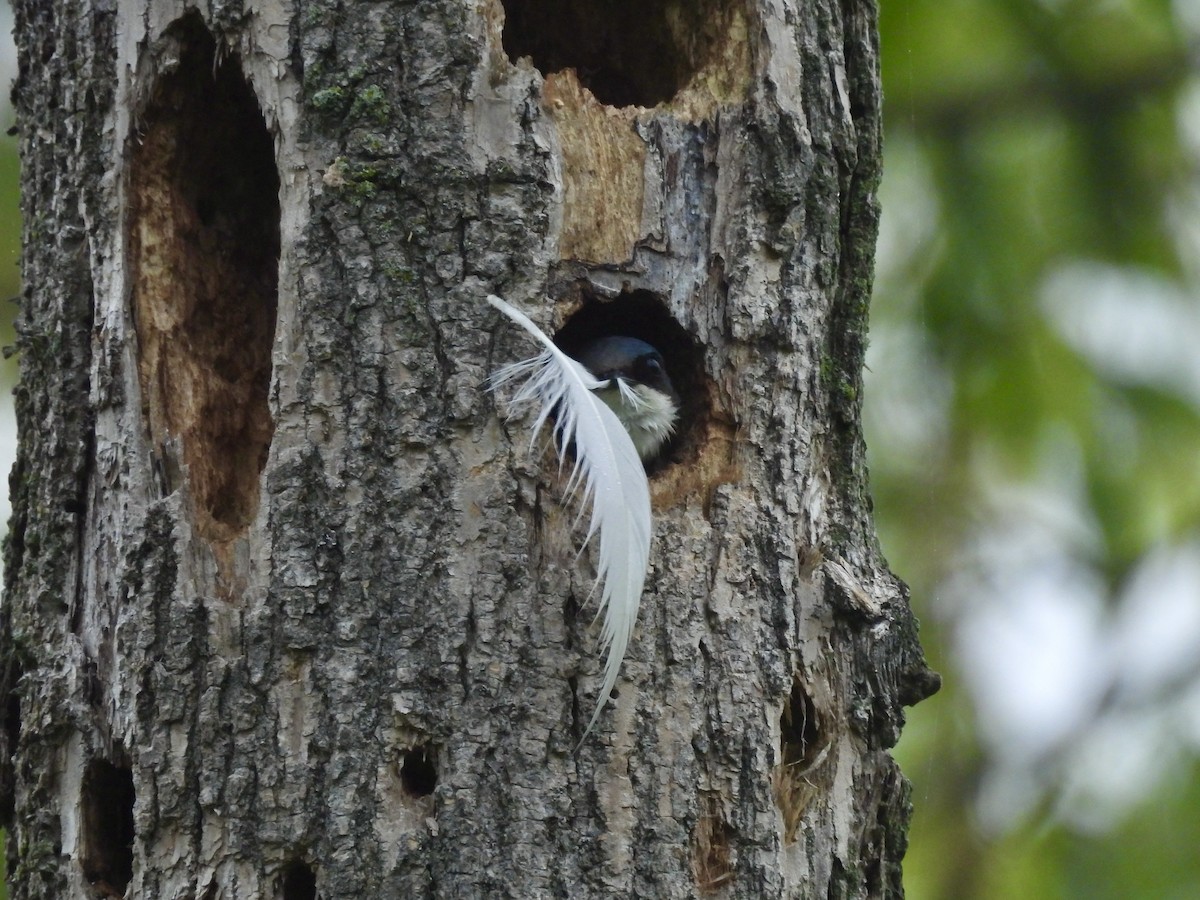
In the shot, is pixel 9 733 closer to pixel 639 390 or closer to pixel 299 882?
pixel 299 882

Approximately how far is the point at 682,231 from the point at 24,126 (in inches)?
58.2

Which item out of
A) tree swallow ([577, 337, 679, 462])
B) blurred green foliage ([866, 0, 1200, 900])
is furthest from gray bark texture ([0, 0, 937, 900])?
blurred green foliage ([866, 0, 1200, 900])

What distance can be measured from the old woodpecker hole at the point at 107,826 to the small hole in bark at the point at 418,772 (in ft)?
1.93

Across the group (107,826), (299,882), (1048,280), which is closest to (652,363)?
(299,882)

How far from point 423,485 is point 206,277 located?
83 cm

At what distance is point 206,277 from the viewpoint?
288cm

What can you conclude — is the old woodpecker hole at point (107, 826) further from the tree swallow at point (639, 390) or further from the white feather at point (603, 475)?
the tree swallow at point (639, 390)

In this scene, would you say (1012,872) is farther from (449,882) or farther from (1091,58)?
(449,882)

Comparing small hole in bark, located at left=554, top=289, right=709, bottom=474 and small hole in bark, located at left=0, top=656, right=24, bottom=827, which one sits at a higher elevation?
small hole in bark, located at left=554, top=289, right=709, bottom=474

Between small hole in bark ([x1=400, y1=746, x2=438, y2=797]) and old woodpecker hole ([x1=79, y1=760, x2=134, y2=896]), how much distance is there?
59 cm

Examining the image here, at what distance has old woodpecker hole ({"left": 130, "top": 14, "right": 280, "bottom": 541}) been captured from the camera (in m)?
2.67

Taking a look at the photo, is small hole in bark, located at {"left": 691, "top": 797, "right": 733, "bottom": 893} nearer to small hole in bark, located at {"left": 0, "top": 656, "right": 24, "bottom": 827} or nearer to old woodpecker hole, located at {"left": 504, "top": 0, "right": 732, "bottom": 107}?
small hole in bark, located at {"left": 0, "top": 656, "right": 24, "bottom": 827}

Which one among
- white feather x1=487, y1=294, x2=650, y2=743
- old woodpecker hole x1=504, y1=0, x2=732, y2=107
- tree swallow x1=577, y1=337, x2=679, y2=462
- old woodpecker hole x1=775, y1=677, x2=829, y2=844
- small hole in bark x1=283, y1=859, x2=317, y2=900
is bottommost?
small hole in bark x1=283, y1=859, x2=317, y2=900

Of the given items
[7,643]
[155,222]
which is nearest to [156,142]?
[155,222]
